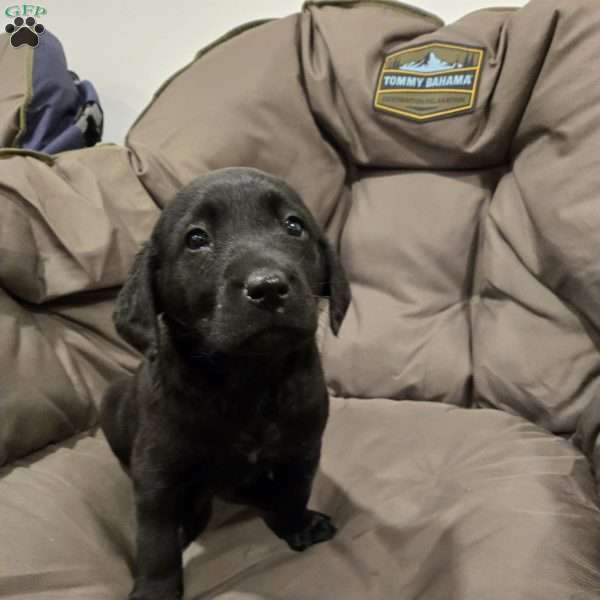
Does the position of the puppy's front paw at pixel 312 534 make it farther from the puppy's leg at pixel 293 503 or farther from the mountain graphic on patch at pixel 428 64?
the mountain graphic on patch at pixel 428 64

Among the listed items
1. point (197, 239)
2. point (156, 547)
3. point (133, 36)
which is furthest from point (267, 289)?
point (133, 36)

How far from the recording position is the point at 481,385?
5.86 feet

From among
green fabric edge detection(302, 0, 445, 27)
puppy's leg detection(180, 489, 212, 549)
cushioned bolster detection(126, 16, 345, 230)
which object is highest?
green fabric edge detection(302, 0, 445, 27)

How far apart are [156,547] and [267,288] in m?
0.52

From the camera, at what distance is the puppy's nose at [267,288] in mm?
1003

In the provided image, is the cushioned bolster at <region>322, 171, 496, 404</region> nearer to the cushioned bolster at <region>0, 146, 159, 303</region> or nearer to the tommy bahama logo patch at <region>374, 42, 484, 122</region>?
the tommy bahama logo patch at <region>374, 42, 484, 122</region>

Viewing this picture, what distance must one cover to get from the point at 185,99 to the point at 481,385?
1.19m

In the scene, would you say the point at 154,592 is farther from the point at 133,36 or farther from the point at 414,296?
the point at 133,36

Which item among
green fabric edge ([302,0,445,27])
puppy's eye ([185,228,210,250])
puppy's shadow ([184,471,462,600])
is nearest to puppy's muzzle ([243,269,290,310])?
puppy's eye ([185,228,210,250])

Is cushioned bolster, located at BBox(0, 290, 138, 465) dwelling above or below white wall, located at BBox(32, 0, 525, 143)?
below

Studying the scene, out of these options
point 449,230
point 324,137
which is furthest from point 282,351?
point 324,137

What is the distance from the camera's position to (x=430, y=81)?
6.16 feet

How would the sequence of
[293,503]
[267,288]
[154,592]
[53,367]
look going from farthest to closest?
[53,367] < [293,503] < [154,592] < [267,288]

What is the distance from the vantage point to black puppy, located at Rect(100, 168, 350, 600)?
1.15 m
